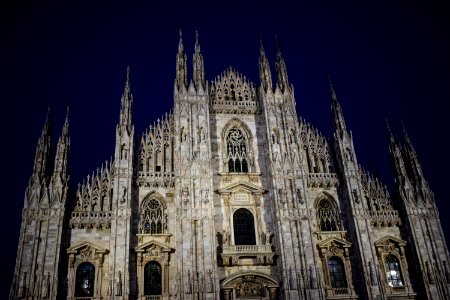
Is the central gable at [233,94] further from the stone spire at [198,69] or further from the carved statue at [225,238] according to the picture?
the carved statue at [225,238]

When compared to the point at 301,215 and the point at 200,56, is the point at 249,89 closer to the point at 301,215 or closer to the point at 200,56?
the point at 200,56

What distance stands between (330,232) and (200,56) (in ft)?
52.6

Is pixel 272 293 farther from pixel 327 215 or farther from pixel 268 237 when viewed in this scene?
pixel 327 215

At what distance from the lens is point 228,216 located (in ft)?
85.3

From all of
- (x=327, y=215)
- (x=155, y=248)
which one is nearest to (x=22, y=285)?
(x=155, y=248)

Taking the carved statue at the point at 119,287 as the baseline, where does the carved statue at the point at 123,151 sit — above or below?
above

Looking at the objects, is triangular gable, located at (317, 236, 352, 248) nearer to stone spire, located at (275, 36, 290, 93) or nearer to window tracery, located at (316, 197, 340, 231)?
window tracery, located at (316, 197, 340, 231)

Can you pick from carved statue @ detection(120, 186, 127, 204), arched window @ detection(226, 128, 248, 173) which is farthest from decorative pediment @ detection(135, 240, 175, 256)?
arched window @ detection(226, 128, 248, 173)

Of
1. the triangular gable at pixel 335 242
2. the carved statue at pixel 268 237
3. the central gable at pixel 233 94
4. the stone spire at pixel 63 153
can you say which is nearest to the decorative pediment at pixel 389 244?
the triangular gable at pixel 335 242

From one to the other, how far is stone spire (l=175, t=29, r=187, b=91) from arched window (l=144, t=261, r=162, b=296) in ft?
40.5

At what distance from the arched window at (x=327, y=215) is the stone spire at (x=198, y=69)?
1186 centimetres

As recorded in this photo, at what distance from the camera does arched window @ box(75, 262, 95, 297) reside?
22.8m

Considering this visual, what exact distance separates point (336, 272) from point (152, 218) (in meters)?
12.2

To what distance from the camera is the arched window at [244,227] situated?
84.4 ft
